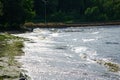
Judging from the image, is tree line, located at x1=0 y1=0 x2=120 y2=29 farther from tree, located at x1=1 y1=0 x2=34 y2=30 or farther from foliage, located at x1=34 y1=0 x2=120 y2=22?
tree, located at x1=1 y1=0 x2=34 y2=30

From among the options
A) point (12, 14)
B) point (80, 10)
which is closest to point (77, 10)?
point (80, 10)

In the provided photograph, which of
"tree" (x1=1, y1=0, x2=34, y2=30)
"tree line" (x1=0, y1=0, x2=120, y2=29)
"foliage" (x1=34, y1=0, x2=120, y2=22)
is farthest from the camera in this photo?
"foliage" (x1=34, y1=0, x2=120, y2=22)

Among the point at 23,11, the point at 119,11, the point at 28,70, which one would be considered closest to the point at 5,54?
the point at 28,70

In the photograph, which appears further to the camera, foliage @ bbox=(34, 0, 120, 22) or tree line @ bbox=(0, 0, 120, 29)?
foliage @ bbox=(34, 0, 120, 22)

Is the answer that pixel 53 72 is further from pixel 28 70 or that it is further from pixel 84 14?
pixel 84 14

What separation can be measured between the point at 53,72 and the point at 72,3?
14308 cm

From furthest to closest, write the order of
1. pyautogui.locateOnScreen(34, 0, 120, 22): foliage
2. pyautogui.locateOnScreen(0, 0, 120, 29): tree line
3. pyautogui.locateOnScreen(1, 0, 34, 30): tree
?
pyautogui.locateOnScreen(34, 0, 120, 22): foliage
pyautogui.locateOnScreen(0, 0, 120, 29): tree line
pyautogui.locateOnScreen(1, 0, 34, 30): tree

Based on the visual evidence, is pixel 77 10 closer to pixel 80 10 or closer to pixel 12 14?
pixel 80 10

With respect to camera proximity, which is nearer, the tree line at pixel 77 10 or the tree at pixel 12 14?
the tree at pixel 12 14

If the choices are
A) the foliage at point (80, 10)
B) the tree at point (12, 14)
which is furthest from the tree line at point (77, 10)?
the tree at point (12, 14)

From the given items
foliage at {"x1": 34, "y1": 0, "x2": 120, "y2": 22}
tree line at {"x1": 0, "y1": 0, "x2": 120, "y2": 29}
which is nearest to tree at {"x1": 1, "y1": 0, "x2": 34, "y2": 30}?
tree line at {"x1": 0, "y1": 0, "x2": 120, "y2": 29}

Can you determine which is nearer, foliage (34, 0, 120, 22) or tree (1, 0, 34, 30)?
tree (1, 0, 34, 30)

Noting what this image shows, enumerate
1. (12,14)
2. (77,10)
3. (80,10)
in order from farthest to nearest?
(77,10), (80,10), (12,14)

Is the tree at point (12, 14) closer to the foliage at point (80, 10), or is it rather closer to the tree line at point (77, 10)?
the tree line at point (77, 10)
